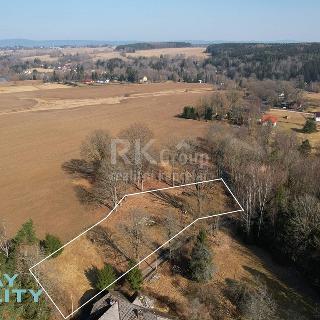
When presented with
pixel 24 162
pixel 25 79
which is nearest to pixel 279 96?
pixel 24 162

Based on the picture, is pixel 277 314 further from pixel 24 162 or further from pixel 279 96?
pixel 279 96

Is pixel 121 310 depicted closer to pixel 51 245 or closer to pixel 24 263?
pixel 24 263

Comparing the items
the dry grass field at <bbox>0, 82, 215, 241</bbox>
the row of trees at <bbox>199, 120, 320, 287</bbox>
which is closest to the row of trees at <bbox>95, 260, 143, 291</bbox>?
the dry grass field at <bbox>0, 82, 215, 241</bbox>

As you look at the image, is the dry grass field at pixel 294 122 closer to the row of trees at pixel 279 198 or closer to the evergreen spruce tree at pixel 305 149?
the evergreen spruce tree at pixel 305 149

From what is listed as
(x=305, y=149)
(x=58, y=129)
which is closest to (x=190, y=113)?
(x=58, y=129)

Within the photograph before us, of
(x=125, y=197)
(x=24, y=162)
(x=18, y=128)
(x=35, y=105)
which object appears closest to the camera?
(x=125, y=197)

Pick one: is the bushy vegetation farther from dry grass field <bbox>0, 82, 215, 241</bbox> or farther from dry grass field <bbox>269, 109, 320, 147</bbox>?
dry grass field <bbox>269, 109, 320, 147</bbox>
